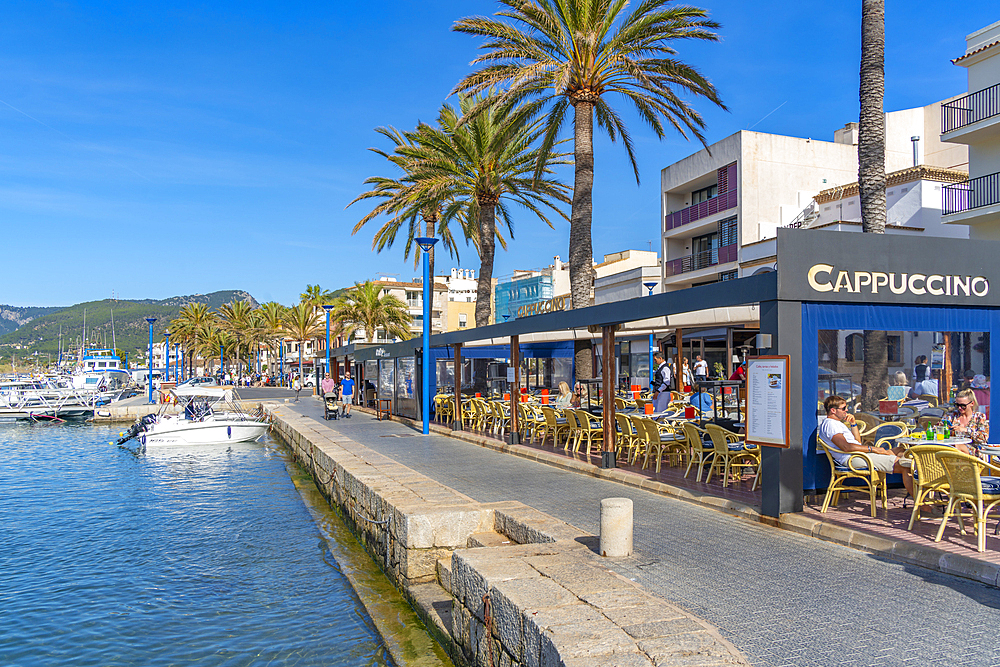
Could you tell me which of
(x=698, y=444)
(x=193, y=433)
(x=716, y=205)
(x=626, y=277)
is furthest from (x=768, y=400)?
(x=626, y=277)

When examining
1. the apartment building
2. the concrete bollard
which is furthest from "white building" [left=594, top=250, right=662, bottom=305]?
the concrete bollard

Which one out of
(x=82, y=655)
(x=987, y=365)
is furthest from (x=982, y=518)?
Result: (x=82, y=655)

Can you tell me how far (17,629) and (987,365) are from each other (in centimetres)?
1207

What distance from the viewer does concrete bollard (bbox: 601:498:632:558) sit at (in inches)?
245

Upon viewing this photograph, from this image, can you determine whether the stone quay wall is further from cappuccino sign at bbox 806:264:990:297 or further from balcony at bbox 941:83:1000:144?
balcony at bbox 941:83:1000:144

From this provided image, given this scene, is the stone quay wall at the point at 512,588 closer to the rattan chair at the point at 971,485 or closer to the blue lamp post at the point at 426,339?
the rattan chair at the point at 971,485

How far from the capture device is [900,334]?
8.64 metres

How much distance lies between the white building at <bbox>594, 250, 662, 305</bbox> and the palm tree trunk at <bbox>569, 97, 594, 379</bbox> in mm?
16067

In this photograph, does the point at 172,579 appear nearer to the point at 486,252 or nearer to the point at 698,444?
the point at 698,444

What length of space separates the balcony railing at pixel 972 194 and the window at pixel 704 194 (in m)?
12.8

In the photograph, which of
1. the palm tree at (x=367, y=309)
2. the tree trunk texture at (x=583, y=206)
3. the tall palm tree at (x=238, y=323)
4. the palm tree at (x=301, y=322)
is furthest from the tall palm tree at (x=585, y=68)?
the tall palm tree at (x=238, y=323)

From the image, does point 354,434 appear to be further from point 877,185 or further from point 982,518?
point 982,518

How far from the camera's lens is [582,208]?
1778cm

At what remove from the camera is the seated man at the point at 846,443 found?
7.50 metres
